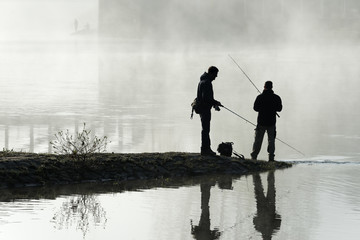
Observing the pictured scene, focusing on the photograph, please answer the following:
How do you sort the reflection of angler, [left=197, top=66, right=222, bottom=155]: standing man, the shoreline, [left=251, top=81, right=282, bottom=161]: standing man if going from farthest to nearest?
1. [left=251, top=81, right=282, bottom=161]: standing man
2. [left=197, top=66, right=222, bottom=155]: standing man
3. the shoreline
4. the reflection of angler

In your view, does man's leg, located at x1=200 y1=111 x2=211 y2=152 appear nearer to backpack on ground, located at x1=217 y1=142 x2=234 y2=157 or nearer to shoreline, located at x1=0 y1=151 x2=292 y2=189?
shoreline, located at x1=0 y1=151 x2=292 y2=189

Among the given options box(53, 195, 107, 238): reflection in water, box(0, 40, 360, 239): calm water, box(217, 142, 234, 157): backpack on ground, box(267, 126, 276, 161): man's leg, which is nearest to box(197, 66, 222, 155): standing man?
Answer: box(217, 142, 234, 157): backpack on ground

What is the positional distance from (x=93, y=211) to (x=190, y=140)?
11.6 metres

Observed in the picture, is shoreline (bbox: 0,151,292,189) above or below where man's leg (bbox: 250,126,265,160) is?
below

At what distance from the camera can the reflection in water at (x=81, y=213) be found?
38.3 ft

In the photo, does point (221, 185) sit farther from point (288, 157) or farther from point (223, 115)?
point (223, 115)

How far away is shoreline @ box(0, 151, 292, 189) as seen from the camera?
1433 cm

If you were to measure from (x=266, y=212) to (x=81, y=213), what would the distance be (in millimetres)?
2462

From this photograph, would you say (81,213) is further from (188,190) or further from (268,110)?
(268,110)

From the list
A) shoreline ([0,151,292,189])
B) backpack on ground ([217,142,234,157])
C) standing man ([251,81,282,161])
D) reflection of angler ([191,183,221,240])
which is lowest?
reflection of angler ([191,183,221,240])

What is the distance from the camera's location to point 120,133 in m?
25.9

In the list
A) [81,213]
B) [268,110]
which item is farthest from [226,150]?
[81,213]

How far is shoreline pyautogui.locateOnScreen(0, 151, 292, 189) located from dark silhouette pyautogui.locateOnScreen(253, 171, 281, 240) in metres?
0.90

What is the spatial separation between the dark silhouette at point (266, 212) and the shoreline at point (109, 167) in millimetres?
903
